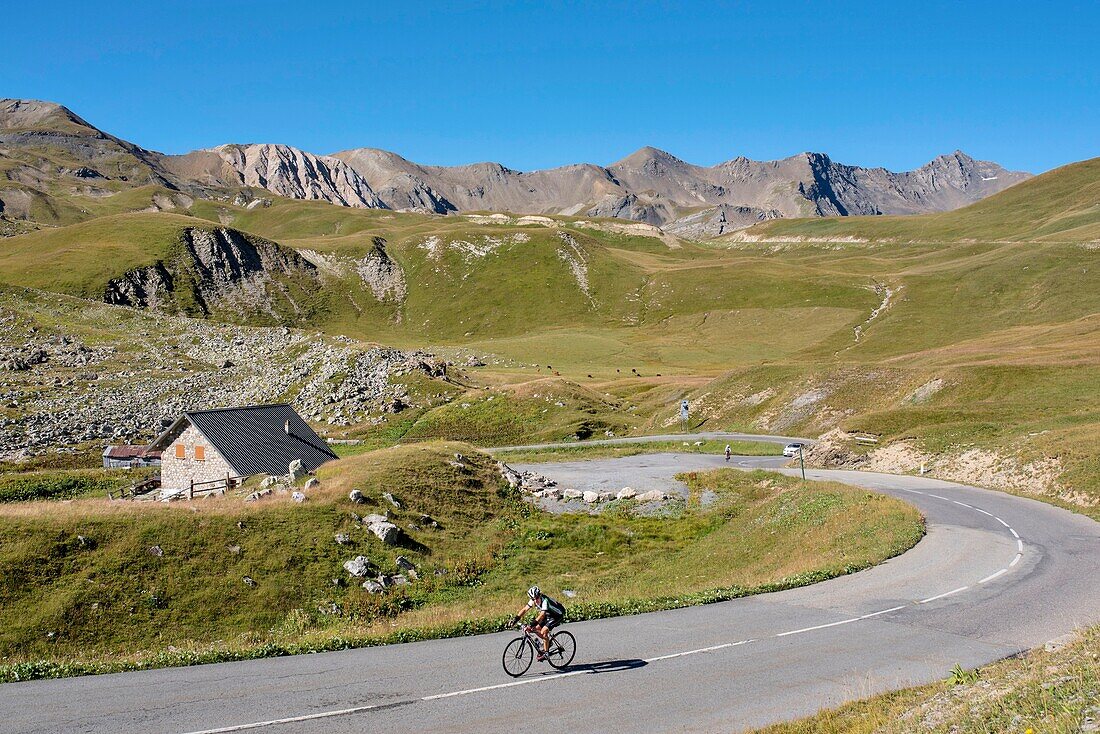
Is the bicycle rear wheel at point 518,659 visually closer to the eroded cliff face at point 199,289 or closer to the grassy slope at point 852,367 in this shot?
the grassy slope at point 852,367

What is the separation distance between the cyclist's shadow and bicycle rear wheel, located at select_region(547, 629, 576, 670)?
0.25m

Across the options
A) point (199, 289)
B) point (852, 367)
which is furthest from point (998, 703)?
point (199, 289)

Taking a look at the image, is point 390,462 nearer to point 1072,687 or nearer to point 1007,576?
point 1007,576

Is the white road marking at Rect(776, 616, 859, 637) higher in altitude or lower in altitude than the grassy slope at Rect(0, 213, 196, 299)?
lower

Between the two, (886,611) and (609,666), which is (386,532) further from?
(886,611)

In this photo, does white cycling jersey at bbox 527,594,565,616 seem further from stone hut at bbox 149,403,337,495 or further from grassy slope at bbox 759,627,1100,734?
stone hut at bbox 149,403,337,495

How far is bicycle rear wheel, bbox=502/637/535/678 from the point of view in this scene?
17.6 meters

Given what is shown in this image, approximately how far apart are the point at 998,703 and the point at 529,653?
10875 mm

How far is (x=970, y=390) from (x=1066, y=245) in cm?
16592

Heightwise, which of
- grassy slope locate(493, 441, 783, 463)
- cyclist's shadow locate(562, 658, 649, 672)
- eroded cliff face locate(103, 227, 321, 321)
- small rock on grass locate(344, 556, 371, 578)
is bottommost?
grassy slope locate(493, 441, 783, 463)

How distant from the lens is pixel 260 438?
4912 centimetres

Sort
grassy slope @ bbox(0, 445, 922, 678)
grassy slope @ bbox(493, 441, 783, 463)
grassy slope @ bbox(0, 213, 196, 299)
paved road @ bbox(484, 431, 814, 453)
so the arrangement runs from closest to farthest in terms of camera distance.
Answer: grassy slope @ bbox(0, 445, 922, 678) → grassy slope @ bbox(493, 441, 783, 463) → paved road @ bbox(484, 431, 814, 453) → grassy slope @ bbox(0, 213, 196, 299)

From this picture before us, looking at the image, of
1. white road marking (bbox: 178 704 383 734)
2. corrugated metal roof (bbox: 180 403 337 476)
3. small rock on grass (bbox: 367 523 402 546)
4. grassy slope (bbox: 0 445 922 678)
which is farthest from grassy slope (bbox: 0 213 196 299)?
white road marking (bbox: 178 704 383 734)

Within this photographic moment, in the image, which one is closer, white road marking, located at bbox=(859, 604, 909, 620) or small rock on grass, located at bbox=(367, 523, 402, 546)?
white road marking, located at bbox=(859, 604, 909, 620)
